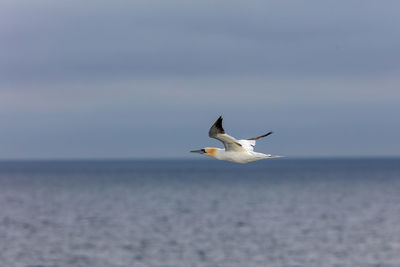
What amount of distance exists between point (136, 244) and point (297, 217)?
5618 cm

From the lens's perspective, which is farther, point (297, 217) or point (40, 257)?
point (297, 217)

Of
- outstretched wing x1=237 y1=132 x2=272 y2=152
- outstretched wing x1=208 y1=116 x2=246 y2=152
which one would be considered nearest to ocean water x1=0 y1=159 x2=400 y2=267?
outstretched wing x1=237 y1=132 x2=272 y2=152

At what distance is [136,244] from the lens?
123 meters

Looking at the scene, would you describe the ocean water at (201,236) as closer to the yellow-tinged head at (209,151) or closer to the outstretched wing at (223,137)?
the yellow-tinged head at (209,151)

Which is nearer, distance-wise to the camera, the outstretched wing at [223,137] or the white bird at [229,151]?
the outstretched wing at [223,137]

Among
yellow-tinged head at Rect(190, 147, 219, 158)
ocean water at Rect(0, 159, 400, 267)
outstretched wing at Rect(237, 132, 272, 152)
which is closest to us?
yellow-tinged head at Rect(190, 147, 219, 158)

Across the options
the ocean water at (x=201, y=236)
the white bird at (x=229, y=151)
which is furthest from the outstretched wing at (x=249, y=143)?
the ocean water at (x=201, y=236)

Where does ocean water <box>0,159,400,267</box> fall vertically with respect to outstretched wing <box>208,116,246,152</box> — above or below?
below

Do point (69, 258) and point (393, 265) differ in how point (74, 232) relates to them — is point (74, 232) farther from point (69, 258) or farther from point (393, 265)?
point (393, 265)

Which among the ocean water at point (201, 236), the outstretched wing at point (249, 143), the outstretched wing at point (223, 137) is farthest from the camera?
the ocean water at point (201, 236)

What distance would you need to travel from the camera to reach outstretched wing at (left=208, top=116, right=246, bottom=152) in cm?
2228

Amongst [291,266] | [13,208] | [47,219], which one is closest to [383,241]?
[291,266]

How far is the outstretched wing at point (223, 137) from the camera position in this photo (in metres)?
22.3

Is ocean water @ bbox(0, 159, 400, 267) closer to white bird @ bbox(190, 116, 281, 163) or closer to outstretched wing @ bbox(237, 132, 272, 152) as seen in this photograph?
outstretched wing @ bbox(237, 132, 272, 152)
